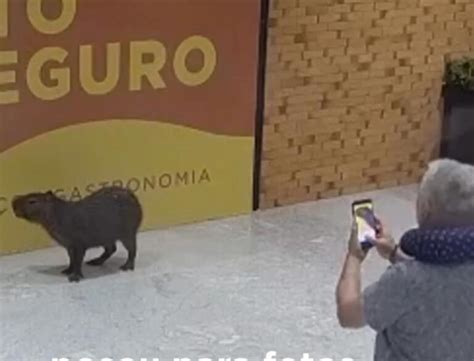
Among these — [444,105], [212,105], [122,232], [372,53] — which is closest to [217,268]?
[122,232]

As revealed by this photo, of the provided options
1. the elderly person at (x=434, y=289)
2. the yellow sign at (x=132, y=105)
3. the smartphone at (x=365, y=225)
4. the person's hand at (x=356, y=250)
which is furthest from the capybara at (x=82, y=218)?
the elderly person at (x=434, y=289)

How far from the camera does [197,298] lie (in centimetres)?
377

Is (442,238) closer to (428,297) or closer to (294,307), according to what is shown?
(428,297)

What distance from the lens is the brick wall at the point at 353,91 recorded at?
4719 millimetres

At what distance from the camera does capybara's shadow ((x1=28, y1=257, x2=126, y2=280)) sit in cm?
396

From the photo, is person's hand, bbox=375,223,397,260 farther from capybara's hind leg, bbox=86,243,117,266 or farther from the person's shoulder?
capybara's hind leg, bbox=86,243,117,266

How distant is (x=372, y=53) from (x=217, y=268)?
1.40 meters

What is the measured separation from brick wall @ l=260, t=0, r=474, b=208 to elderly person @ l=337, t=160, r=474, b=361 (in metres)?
2.70

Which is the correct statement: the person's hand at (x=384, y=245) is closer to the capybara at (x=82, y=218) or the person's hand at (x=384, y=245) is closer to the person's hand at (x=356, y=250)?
the person's hand at (x=356, y=250)

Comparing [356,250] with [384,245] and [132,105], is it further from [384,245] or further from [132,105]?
[132,105]

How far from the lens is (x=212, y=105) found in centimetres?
450

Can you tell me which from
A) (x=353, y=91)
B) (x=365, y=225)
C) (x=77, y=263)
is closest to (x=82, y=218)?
(x=77, y=263)

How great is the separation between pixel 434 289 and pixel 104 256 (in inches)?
88.7

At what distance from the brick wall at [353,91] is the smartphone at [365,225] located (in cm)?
243
